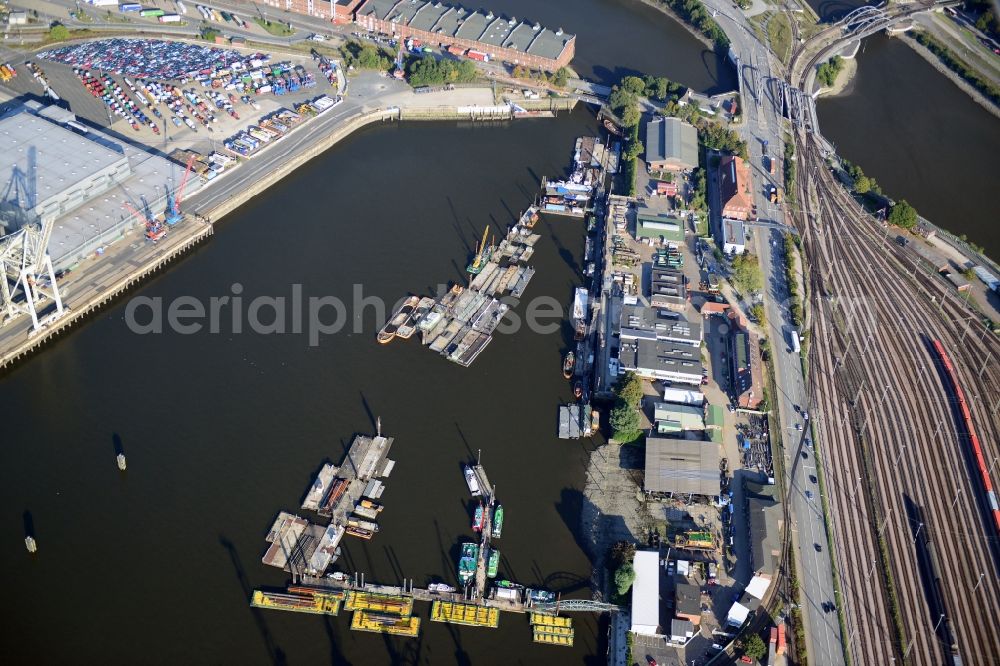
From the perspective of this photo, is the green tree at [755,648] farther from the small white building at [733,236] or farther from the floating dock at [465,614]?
the small white building at [733,236]

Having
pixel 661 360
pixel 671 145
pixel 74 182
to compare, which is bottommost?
pixel 661 360

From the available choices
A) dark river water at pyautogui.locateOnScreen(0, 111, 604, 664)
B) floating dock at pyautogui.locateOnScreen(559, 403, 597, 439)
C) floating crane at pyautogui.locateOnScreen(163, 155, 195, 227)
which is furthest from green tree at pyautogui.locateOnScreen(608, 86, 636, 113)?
floating crane at pyautogui.locateOnScreen(163, 155, 195, 227)

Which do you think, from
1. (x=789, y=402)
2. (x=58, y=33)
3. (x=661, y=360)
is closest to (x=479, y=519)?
(x=661, y=360)

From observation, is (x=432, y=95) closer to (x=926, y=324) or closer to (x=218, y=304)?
(x=218, y=304)

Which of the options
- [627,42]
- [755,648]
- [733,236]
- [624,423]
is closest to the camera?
[755,648]

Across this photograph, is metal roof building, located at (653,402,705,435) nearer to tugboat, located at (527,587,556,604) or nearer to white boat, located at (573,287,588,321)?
white boat, located at (573,287,588,321)

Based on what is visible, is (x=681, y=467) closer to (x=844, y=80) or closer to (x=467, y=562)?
(x=467, y=562)

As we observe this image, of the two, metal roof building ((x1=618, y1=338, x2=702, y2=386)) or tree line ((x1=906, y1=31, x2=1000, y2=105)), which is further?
tree line ((x1=906, y1=31, x2=1000, y2=105))
